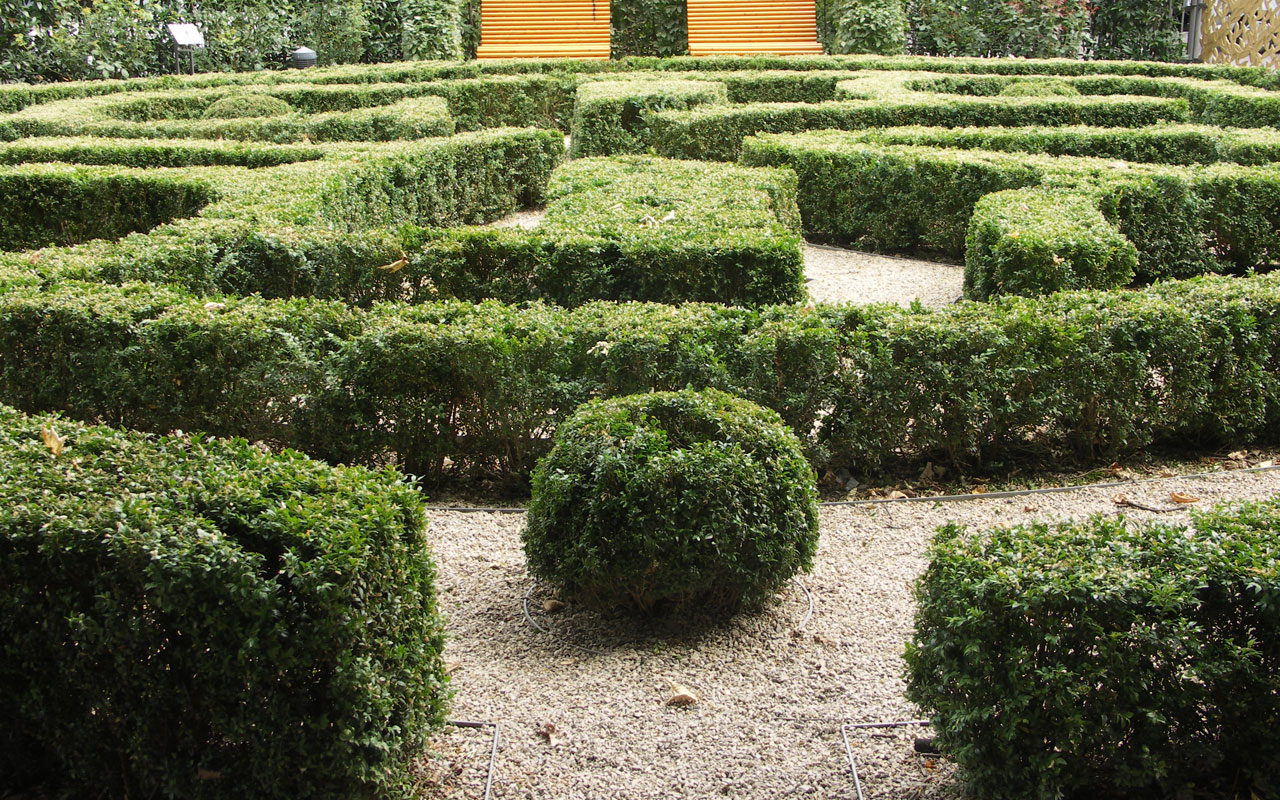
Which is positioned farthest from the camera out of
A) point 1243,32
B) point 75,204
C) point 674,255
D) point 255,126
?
point 1243,32

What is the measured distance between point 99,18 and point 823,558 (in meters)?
20.1

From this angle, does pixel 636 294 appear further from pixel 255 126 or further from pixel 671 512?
pixel 255 126

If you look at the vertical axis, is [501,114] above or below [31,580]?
above

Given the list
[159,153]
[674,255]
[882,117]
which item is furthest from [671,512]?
[882,117]

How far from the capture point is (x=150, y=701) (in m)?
2.99

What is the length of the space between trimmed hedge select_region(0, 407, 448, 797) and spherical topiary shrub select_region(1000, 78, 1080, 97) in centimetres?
1369

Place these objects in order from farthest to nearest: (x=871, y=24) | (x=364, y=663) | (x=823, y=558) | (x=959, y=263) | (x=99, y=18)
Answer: (x=871, y=24), (x=99, y=18), (x=959, y=263), (x=823, y=558), (x=364, y=663)

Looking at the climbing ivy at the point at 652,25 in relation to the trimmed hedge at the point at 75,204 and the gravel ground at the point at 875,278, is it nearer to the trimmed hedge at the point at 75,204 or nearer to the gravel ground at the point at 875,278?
the gravel ground at the point at 875,278

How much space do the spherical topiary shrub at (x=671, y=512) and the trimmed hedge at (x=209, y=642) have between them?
38.9 inches

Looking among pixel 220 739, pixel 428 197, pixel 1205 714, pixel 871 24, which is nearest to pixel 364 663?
pixel 220 739

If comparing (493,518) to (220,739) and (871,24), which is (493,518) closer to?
(220,739)

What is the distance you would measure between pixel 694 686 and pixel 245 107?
12706 millimetres

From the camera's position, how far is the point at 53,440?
368 centimetres

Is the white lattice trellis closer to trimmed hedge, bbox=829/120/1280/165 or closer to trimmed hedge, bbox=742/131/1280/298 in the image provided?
trimmed hedge, bbox=829/120/1280/165
